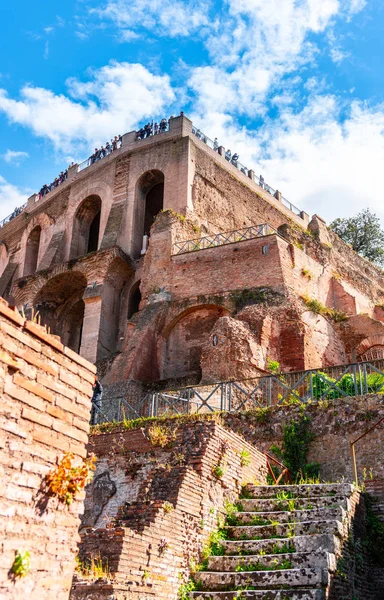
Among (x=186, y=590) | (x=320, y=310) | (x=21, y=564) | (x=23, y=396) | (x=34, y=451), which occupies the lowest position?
(x=21, y=564)

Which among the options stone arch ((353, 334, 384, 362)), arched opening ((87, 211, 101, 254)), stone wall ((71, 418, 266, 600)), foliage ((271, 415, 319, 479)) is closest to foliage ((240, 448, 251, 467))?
stone wall ((71, 418, 266, 600))

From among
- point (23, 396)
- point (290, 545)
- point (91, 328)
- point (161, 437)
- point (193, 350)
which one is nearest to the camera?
point (23, 396)

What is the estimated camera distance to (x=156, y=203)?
28.7 m

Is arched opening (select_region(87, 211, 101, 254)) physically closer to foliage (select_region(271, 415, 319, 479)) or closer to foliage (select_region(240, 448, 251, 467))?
foliage (select_region(271, 415, 319, 479))

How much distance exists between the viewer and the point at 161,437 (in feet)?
34.2

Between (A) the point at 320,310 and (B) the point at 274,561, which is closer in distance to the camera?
(B) the point at 274,561

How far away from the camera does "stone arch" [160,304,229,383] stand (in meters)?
20.5

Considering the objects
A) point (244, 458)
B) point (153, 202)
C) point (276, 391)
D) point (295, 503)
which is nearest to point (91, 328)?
point (153, 202)

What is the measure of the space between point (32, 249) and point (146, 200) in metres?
6.88

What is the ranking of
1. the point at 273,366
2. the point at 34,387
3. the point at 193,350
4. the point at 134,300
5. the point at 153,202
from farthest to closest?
1. the point at 153,202
2. the point at 134,300
3. the point at 193,350
4. the point at 273,366
5. the point at 34,387

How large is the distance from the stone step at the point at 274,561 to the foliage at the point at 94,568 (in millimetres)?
1698

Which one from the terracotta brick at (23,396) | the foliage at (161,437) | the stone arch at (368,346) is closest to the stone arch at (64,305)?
the stone arch at (368,346)

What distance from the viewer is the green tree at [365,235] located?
1503 inches

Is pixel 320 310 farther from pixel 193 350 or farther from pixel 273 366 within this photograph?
pixel 193 350
